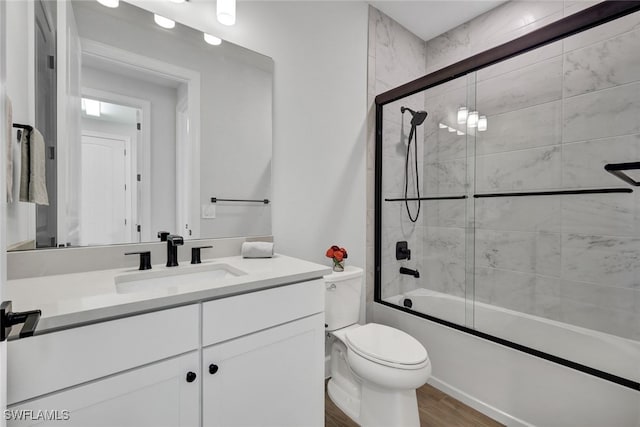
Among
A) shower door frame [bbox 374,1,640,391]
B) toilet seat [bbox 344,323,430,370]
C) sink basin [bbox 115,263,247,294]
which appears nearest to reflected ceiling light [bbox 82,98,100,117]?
sink basin [bbox 115,263,247,294]

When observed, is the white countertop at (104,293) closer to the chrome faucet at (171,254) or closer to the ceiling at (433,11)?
the chrome faucet at (171,254)

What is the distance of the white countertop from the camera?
0.70m

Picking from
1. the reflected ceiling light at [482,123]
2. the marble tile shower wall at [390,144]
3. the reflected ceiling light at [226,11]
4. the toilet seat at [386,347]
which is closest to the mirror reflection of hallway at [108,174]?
the reflected ceiling light at [226,11]

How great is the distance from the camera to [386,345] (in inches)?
57.8

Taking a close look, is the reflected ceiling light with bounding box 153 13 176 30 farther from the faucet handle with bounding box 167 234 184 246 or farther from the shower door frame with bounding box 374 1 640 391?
the shower door frame with bounding box 374 1 640 391

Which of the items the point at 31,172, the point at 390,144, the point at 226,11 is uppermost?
the point at 226,11

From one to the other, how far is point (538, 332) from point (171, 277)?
6.92 ft

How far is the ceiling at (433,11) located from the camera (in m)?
2.12

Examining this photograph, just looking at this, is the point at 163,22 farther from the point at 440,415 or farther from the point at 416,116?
the point at 440,415

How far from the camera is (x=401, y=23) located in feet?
7.76

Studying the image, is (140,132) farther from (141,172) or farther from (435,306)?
(435,306)

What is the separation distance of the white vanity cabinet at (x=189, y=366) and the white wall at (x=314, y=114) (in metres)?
0.72

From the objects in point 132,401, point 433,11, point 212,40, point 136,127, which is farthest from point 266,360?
point 433,11

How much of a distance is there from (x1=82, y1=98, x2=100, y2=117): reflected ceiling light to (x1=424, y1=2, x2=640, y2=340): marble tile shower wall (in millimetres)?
1967
